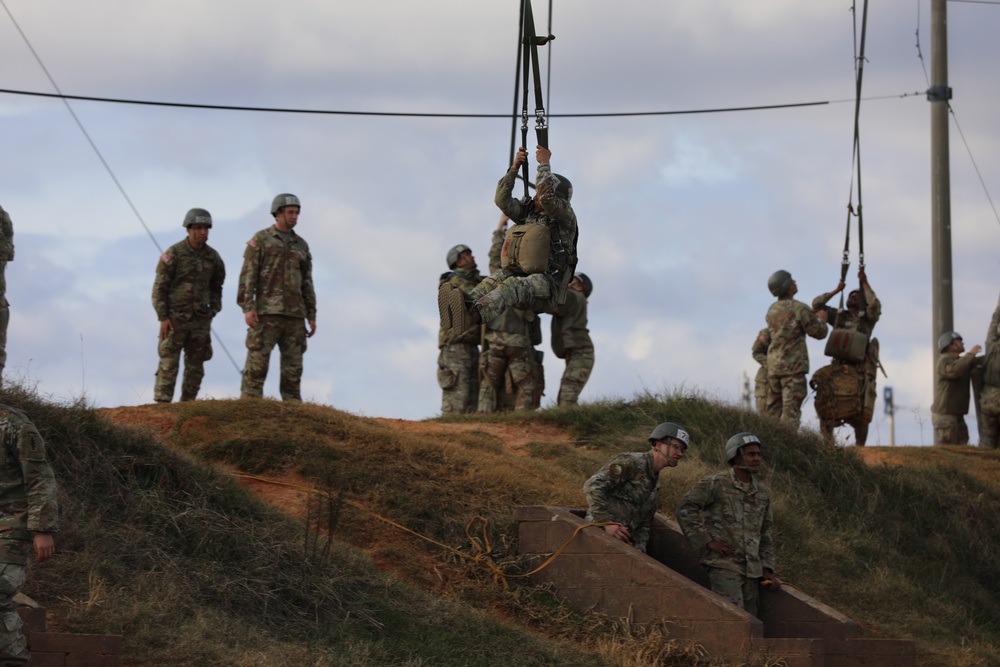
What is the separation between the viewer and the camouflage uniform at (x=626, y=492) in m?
13.4

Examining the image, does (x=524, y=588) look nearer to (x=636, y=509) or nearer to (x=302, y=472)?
(x=636, y=509)

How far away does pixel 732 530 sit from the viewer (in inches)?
526

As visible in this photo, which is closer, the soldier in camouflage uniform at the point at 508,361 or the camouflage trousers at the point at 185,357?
the camouflage trousers at the point at 185,357

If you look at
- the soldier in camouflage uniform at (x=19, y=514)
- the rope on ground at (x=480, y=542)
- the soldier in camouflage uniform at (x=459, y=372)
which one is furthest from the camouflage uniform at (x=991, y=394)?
the soldier in camouflage uniform at (x=19, y=514)

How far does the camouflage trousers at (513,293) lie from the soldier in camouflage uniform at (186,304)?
167 inches

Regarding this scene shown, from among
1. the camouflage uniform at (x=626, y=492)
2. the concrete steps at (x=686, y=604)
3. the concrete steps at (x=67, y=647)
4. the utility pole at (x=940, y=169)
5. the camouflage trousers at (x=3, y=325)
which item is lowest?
the concrete steps at (x=67, y=647)

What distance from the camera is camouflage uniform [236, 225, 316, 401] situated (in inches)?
701

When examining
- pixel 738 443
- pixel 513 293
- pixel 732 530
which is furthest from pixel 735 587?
pixel 513 293

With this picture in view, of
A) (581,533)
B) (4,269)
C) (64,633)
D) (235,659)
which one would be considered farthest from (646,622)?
(4,269)

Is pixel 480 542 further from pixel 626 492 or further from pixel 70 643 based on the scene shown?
pixel 70 643

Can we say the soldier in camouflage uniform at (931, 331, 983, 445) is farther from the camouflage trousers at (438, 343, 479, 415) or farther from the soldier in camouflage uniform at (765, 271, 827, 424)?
the camouflage trousers at (438, 343, 479, 415)

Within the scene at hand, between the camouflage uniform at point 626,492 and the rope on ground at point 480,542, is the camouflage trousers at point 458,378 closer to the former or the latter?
the rope on ground at point 480,542

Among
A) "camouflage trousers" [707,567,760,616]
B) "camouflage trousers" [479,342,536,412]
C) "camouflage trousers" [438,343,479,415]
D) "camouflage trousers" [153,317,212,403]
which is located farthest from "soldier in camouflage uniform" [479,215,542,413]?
"camouflage trousers" [707,567,760,616]

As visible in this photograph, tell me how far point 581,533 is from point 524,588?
68cm
